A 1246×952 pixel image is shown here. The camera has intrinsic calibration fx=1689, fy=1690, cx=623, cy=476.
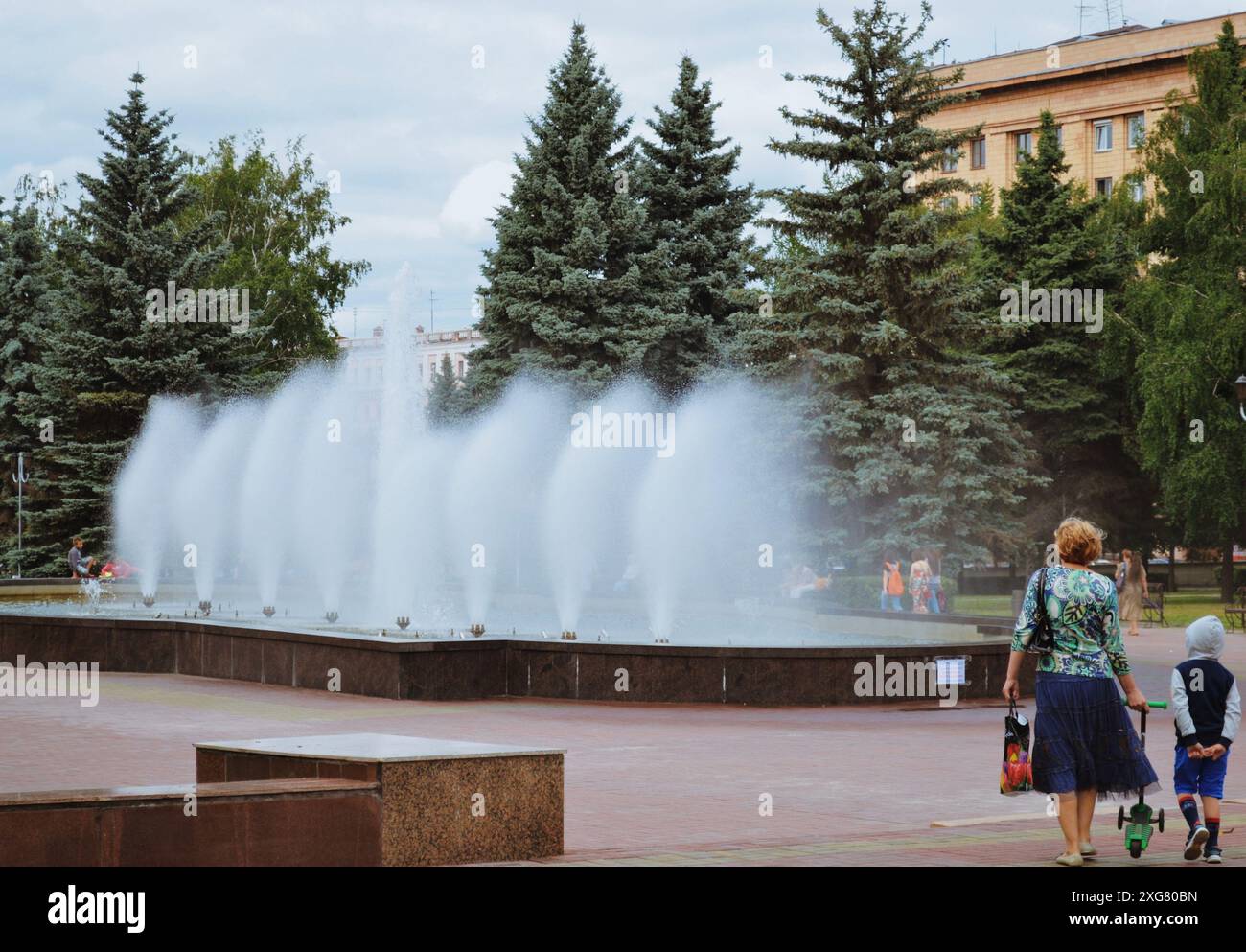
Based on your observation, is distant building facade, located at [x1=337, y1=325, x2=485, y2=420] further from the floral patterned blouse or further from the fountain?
the floral patterned blouse

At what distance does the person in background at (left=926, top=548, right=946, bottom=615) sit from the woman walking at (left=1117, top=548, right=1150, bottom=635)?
10.9ft

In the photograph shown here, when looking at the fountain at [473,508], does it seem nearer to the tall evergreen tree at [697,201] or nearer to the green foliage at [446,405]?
the green foliage at [446,405]

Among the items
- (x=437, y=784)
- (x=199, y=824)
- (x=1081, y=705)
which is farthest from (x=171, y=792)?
(x=1081, y=705)

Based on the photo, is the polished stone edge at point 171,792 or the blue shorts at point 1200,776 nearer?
the polished stone edge at point 171,792

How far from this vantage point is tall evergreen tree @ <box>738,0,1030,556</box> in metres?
34.2

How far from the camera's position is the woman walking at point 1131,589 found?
3150 cm

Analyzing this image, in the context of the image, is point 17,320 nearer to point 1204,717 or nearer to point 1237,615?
point 1237,615

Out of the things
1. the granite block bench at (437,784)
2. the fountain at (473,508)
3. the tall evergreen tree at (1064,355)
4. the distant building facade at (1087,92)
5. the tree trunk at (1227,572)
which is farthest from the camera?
the distant building facade at (1087,92)

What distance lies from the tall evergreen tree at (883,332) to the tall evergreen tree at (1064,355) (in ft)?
30.9

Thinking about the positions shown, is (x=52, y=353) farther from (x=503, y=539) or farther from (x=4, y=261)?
(x=503, y=539)

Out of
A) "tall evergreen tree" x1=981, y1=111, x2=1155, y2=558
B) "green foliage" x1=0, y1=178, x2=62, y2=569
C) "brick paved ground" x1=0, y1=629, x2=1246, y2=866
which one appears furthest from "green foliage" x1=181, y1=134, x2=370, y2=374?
"brick paved ground" x1=0, y1=629, x2=1246, y2=866

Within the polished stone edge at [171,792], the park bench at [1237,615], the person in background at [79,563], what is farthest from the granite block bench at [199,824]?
the person in background at [79,563]

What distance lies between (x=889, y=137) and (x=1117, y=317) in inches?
440

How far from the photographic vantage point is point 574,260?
3931cm
